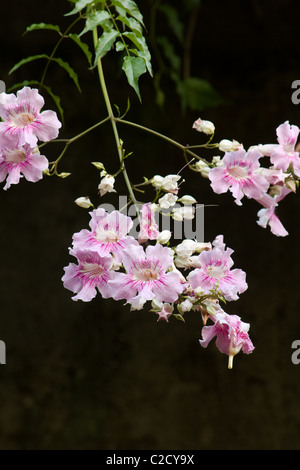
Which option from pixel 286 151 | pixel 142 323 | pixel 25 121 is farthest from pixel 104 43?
pixel 142 323

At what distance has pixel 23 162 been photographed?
0.78 m

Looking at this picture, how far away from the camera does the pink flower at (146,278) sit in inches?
27.3

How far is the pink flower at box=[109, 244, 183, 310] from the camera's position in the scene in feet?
2.27

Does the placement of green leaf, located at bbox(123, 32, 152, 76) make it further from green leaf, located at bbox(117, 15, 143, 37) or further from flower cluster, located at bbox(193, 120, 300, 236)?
flower cluster, located at bbox(193, 120, 300, 236)

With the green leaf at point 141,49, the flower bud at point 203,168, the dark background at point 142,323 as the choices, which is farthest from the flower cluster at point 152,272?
the dark background at point 142,323

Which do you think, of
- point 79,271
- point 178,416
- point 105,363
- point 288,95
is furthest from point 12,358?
point 79,271

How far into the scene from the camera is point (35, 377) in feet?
6.53

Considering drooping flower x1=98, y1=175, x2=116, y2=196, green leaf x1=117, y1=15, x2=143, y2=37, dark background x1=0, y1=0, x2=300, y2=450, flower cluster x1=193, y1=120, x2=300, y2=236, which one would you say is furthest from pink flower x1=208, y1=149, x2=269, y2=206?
dark background x1=0, y1=0, x2=300, y2=450

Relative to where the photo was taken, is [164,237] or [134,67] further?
[134,67]

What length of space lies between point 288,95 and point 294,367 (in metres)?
0.81

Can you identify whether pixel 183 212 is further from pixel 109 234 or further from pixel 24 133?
pixel 24 133

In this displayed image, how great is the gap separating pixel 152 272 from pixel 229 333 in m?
0.12

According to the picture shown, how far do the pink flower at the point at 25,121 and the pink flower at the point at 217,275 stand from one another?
0.23 meters

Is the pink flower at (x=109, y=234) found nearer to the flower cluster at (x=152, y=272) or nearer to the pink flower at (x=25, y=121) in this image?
the flower cluster at (x=152, y=272)
